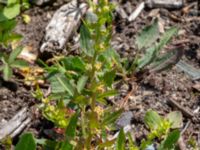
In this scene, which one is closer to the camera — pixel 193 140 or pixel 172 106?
pixel 193 140

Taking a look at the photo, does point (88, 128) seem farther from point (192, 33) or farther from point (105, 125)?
point (192, 33)

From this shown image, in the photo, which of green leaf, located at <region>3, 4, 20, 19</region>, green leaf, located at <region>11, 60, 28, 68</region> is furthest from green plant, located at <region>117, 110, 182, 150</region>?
green leaf, located at <region>3, 4, 20, 19</region>

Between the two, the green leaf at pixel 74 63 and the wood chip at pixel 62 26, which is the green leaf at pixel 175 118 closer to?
the green leaf at pixel 74 63

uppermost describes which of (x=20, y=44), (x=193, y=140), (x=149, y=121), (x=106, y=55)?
(x=20, y=44)

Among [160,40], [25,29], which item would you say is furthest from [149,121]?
[25,29]

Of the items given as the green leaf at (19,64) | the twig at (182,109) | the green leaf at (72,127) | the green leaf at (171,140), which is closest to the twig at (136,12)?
the twig at (182,109)

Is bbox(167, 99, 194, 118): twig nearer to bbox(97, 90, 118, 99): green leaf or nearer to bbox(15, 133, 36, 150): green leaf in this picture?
bbox(97, 90, 118, 99): green leaf

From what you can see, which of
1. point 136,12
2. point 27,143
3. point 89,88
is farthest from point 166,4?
point 27,143

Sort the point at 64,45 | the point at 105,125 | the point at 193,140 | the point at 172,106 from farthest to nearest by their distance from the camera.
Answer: the point at 64,45
the point at 172,106
the point at 193,140
the point at 105,125
